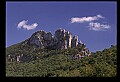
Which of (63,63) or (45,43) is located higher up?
(45,43)

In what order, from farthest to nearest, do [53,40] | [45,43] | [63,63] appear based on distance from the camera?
[45,43]
[53,40]
[63,63]


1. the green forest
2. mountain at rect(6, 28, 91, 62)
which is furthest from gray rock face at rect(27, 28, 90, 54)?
the green forest

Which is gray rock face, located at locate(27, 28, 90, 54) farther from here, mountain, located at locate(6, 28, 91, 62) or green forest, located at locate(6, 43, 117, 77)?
green forest, located at locate(6, 43, 117, 77)

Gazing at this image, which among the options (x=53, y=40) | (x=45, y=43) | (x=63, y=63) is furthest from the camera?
(x=45, y=43)

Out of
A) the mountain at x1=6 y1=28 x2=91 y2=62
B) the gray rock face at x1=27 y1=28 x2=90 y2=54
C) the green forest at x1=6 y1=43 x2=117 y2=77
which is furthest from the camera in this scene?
the gray rock face at x1=27 y1=28 x2=90 y2=54

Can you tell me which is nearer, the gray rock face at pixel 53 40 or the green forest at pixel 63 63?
the green forest at pixel 63 63

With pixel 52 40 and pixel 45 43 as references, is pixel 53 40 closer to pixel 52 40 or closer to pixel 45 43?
pixel 52 40

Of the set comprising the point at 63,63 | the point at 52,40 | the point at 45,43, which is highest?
the point at 52,40

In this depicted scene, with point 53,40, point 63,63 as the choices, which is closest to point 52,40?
point 53,40

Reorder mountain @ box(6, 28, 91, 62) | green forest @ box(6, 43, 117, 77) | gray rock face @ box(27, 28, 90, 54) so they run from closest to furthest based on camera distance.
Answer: green forest @ box(6, 43, 117, 77) < mountain @ box(6, 28, 91, 62) < gray rock face @ box(27, 28, 90, 54)

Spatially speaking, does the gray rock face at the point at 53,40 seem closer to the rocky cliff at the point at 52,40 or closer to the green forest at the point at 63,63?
the rocky cliff at the point at 52,40

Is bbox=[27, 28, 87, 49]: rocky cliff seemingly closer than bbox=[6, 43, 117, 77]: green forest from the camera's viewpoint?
No

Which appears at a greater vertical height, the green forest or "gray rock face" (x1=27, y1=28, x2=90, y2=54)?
"gray rock face" (x1=27, y1=28, x2=90, y2=54)

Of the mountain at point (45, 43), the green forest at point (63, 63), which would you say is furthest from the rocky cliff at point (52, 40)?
the green forest at point (63, 63)
